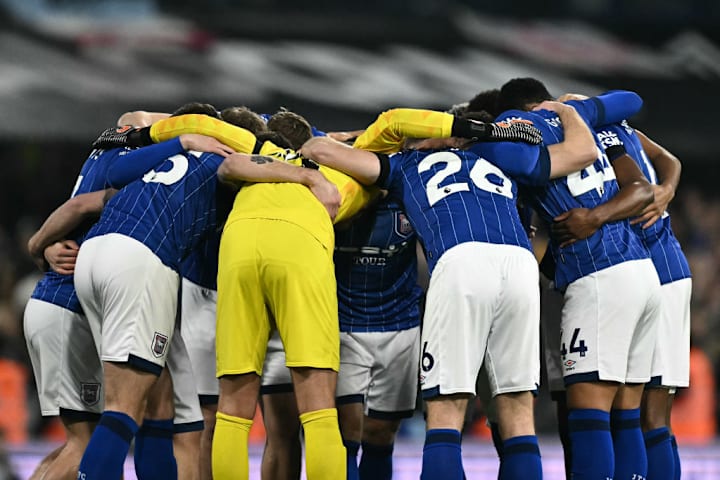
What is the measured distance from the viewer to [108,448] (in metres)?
5.43

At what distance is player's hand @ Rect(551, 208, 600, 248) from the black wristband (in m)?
0.65

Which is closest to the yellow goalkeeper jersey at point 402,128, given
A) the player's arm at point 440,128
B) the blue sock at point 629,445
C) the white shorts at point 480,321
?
the player's arm at point 440,128

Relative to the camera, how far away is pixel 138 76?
1138cm

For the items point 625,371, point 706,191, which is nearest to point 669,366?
point 625,371

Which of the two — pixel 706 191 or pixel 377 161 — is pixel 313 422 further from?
pixel 706 191

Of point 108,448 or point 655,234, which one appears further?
point 655,234

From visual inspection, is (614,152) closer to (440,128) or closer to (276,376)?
(440,128)

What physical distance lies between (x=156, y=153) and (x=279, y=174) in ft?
2.21

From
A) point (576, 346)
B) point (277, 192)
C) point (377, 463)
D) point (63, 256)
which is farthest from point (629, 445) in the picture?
point (63, 256)

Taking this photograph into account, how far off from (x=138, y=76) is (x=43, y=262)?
5.25 meters

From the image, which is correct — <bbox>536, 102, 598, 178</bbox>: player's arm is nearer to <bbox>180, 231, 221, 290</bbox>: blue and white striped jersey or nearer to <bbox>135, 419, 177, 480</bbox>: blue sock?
<bbox>180, 231, 221, 290</bbox>: blue and white striped jersey

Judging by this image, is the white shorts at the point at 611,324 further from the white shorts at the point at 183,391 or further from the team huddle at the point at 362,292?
the white shorts at the point at 183,391

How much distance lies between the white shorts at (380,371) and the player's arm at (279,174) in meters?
0.85

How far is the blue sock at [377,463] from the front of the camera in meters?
6.48
